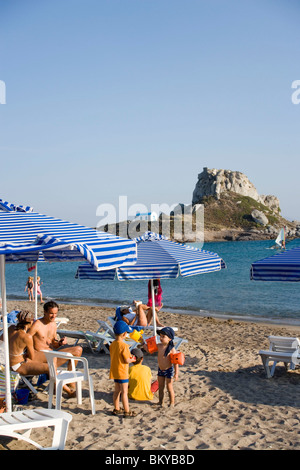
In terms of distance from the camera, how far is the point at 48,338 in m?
6.19

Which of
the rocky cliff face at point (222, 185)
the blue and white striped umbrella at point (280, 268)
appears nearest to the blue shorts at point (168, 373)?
the blue and white striped umbrella at point (280, 268)

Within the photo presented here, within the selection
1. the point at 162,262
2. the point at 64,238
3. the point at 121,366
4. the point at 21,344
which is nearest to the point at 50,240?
the point at 64,238

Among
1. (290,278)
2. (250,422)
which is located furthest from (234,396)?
(290,278)

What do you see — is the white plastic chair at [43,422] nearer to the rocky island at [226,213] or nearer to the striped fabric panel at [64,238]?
the striped fabric panel at [64,238]

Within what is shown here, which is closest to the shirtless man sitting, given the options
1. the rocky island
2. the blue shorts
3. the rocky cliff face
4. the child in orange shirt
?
the child in orange shirt

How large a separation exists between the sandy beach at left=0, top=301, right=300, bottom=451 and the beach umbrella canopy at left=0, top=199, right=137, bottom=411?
1.10 meters

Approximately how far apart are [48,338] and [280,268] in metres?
3.38

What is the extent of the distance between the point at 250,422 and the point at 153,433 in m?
1.21

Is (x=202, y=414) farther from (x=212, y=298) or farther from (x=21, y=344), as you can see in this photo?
(x=212, y=298)

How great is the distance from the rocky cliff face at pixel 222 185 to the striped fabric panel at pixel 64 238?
5524 inches

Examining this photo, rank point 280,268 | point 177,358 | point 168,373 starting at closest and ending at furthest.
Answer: point 177,358 → point 168,373 → point 280,268
